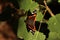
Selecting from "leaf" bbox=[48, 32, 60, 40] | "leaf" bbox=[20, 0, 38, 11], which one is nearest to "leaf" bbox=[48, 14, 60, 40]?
"leaf" bbox=[48, 32, 60, 40]

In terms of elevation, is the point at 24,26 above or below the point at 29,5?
below

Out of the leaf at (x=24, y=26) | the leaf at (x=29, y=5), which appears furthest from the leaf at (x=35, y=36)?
the leaf at (x=29, y=5)

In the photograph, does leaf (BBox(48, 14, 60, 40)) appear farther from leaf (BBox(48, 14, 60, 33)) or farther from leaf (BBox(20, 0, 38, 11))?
leaf (BBox(20, 0, 38, 11))

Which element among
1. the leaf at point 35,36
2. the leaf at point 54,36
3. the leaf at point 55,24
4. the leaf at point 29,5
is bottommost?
the leaf at point 35,36

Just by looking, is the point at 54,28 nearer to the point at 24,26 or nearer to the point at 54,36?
the point at 54,36

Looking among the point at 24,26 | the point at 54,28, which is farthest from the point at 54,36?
the point at 24,26

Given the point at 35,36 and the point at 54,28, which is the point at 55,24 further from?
the point at 35,36

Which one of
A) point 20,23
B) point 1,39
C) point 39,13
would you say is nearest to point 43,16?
point 39,13

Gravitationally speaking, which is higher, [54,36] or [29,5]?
[29,5]

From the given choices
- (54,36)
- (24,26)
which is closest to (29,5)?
(24,26)

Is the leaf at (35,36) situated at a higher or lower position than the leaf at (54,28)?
lower

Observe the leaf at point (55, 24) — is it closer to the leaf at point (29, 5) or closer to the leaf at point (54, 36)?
the leaf at point (54, 36)

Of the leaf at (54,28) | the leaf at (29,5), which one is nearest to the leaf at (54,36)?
the leaf at (54,28)
